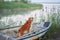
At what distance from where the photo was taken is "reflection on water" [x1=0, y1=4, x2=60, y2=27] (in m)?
2.68

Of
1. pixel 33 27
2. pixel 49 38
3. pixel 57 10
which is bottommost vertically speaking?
pixel 49 38

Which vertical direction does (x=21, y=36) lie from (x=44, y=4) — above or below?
below

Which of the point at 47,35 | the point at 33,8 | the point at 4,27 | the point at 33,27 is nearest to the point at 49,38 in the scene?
the point at 47,35

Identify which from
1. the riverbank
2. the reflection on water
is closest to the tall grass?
the reflection on water

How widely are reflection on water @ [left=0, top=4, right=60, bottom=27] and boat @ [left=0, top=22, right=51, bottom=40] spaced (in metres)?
0.07

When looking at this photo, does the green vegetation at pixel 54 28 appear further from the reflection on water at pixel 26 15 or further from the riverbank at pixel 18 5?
the riverbank at pixel 18 5

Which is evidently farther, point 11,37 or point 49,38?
point 49,38

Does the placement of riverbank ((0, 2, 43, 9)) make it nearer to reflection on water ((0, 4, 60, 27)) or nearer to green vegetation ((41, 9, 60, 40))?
reflection on water ((0, 4, 60, 27))

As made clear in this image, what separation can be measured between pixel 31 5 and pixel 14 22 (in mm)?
357

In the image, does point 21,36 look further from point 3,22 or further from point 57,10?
point 57,10

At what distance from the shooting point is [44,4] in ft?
9.10

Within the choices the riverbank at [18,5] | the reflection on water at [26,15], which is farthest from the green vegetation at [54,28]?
the riverbank at [18,5]

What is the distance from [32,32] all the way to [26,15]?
0.87ft

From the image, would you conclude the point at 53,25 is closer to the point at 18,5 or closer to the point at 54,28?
the point at 54,28
